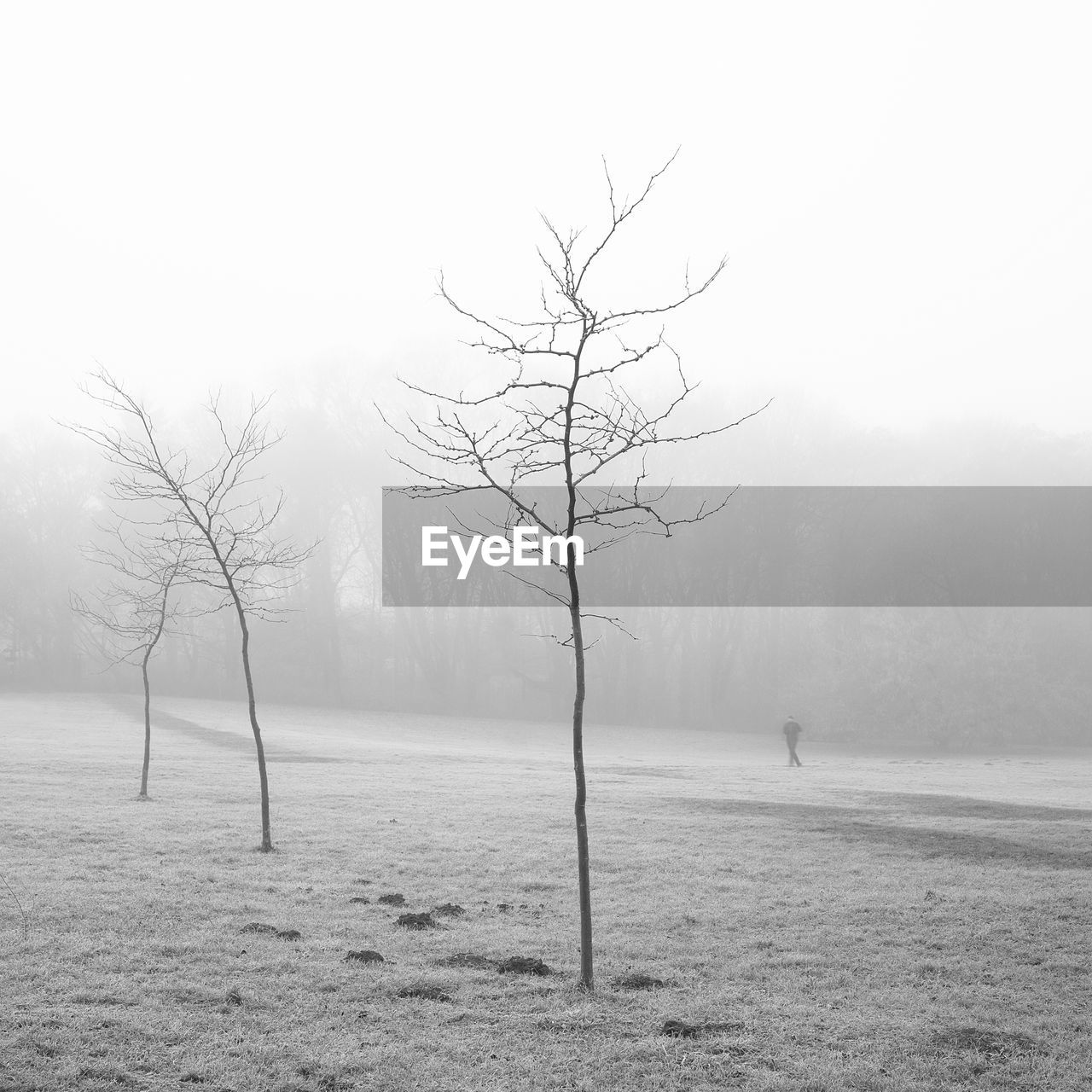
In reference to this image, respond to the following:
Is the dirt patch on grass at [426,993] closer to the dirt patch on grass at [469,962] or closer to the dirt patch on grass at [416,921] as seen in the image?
the dirt patch on grass at [469,962]

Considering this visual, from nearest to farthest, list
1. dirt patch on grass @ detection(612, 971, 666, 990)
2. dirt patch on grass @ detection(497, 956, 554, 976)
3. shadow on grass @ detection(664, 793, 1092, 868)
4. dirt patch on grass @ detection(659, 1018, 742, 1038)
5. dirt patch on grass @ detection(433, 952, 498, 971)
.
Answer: dirt patch on grass @ detection(659, 1018, 742, 1038), dirt patch on grass @ detection(612, 971, 666, 990), dirt patch on grass @ detection(497, 956, 554, 976), dirt patch on grass @ detection(433, 952, 498, 971), shadow on grass @ detection(664, 793, 1092, 868)

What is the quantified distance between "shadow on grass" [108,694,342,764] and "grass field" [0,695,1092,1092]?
311 inches

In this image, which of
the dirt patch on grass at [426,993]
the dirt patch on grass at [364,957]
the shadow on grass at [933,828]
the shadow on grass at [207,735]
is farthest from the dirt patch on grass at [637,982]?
the shadow on grass at [207,735]

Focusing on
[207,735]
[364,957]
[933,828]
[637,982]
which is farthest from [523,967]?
[207,735]

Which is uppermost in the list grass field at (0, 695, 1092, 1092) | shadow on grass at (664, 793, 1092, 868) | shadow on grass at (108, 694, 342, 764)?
grass field at (0, 695, 1092, 1092)

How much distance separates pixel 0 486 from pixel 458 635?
2963cm

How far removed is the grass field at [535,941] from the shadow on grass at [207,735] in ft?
25.9

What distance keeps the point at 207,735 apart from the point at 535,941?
2976 centimetres

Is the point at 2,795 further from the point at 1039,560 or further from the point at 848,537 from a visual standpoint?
the point at 1039,560

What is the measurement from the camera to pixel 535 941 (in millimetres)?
8891

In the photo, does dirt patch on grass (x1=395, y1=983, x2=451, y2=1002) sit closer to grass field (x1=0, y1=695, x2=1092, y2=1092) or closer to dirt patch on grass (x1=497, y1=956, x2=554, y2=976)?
grass field (x1=0, y1=695, x2=1092, y2=1092)

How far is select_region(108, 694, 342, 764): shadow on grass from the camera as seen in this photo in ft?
A: 91.9

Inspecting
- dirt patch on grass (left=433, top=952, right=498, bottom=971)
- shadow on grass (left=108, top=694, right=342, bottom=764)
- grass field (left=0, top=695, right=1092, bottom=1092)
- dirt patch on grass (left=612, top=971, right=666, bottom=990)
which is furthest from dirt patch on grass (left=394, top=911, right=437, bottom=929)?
shadow on grass (left=108, top=694, right=342, bottom=764)

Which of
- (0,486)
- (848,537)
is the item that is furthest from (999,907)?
(0,486)
